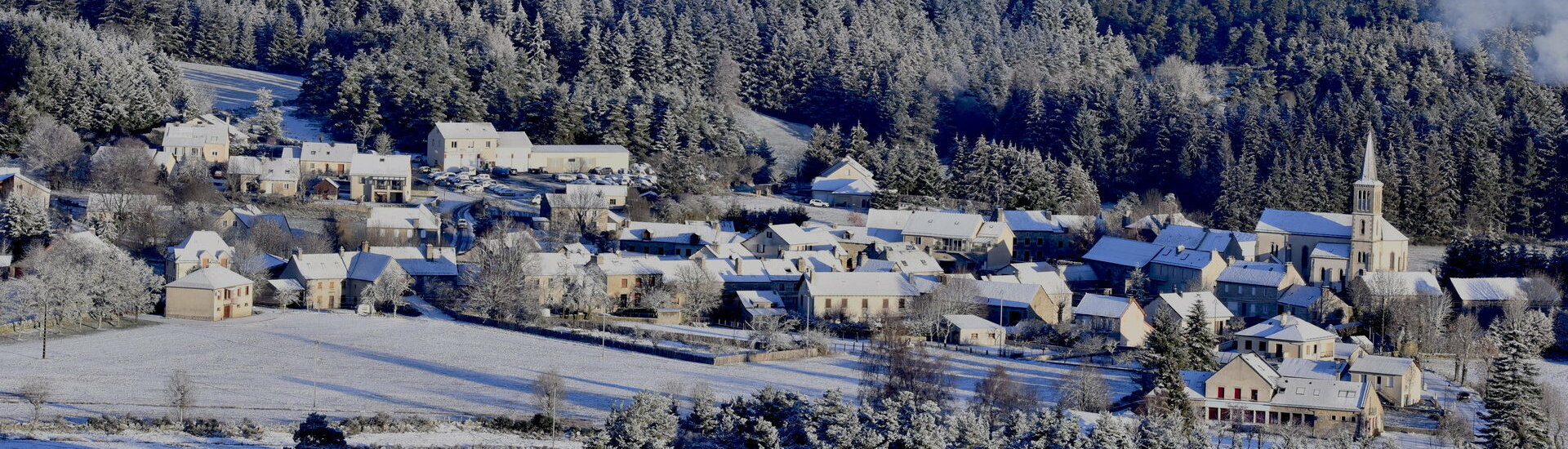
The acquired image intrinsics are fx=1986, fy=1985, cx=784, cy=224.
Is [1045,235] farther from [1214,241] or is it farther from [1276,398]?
[1276,398]

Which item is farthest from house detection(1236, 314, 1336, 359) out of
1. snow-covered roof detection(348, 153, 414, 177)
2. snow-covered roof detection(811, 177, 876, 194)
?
snow-covered roof detection(348, 153, 414, 177)

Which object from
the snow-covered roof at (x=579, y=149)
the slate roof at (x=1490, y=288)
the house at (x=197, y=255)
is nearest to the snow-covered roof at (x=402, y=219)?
the house at (x=197, y=255)

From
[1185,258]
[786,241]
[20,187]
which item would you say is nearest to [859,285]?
[786,241]

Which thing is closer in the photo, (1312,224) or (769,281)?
(769,281)

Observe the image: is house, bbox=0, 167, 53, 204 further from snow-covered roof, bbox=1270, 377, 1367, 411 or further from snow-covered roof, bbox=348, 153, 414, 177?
snow-covered roof, bbox=1270, 377, 1367, 411

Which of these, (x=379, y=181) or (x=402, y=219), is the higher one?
(x=379, y=181)

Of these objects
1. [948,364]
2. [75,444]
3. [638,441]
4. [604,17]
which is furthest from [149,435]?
[604,17]

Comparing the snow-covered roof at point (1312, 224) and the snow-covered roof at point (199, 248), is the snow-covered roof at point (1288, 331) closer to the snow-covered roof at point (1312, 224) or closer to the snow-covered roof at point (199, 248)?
the snow-covered roof at point (1312, 224)
